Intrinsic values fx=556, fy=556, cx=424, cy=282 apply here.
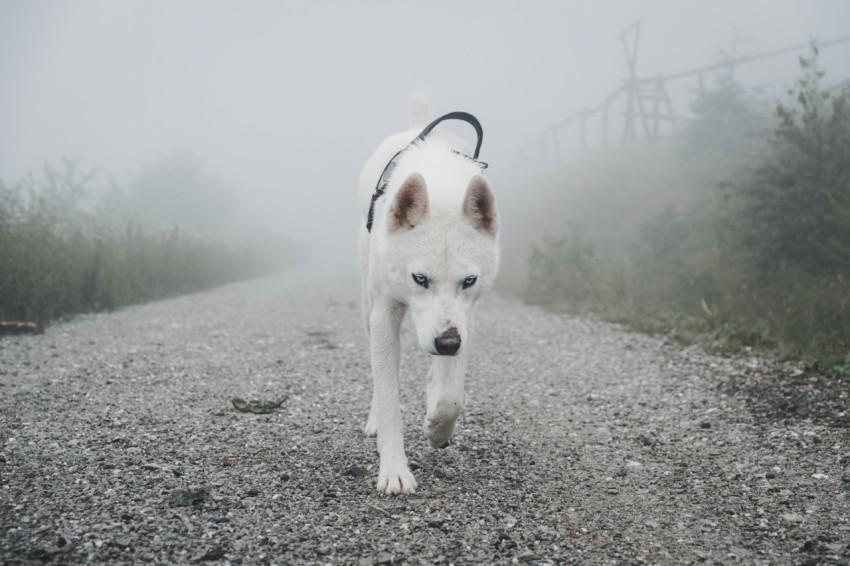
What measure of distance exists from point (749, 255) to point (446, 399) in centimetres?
650

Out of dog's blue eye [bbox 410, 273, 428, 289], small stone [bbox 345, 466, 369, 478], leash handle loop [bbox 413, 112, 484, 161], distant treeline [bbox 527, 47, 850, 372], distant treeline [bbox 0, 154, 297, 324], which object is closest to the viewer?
dog's blue eye [bbox 410, 273, 428, 289]

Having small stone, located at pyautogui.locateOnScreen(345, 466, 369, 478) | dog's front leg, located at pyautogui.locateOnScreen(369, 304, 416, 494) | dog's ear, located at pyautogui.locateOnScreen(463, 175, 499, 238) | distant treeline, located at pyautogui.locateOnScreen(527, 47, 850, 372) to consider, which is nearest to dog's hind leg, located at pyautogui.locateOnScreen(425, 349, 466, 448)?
dog's front leg, located at pyautogui.locateOnScreen(369, 304, 416, 494)

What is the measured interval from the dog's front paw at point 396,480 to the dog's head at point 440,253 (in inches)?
27.5

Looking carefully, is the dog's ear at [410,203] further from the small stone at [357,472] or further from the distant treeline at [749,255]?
the distant treeline at [749,255]

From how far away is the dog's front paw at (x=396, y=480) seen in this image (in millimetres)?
2818

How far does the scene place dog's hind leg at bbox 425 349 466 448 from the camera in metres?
2.90

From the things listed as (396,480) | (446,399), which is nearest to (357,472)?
(396,480)

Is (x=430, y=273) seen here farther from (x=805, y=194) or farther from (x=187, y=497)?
(x=805, y=194)

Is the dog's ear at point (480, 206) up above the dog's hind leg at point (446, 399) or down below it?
above

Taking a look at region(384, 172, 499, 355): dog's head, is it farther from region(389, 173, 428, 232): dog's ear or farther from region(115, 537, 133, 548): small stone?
region(115, 537, 133, 548): small stone

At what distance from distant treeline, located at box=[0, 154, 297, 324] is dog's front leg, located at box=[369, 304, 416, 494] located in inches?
251

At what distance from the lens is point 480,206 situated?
2811mm

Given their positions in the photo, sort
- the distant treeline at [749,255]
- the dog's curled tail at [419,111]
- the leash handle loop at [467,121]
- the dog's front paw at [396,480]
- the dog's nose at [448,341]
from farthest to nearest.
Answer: the distant treeline at [749,255] < the dog's curled tail at [419,111] < the leash handle loop at [467,121] < the dog's front paw at [396,480] < the dog's nose at [448,341]

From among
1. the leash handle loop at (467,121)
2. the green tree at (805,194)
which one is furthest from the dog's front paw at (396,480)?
the green tree at (805,194)
